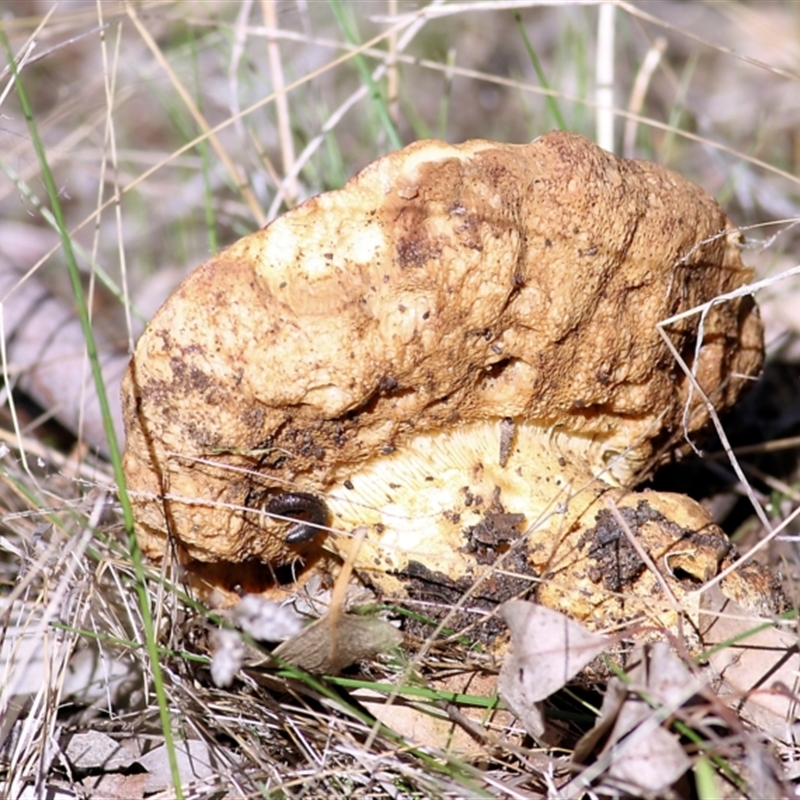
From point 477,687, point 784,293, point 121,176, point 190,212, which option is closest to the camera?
point 477,687

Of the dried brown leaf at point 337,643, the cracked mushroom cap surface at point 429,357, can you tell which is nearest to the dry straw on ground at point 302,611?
the dried brown leaf at point 337,643

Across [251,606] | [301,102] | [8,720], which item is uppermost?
[301,102]

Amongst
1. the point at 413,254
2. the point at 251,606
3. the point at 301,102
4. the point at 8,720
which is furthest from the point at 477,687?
the point at 301,102

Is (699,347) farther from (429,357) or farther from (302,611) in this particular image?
(302,611)

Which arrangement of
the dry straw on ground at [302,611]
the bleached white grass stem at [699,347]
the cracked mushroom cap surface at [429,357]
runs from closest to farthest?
the dry straw on ground at [302,611]
the cracked mushroom cap surface at [429,357]
the bleached white grass stem at [699,347]

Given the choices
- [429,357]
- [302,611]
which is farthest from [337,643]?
[429,357]

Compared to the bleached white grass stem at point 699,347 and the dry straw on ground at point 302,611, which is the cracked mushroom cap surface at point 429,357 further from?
the dry straw on ground at point 302,611

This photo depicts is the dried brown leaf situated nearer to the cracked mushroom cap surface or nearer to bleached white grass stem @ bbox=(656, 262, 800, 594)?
the cracked mushroom cap surface

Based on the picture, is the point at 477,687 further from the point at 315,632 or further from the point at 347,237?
the point at 347,237

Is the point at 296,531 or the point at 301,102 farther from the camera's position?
the point at 301,102
